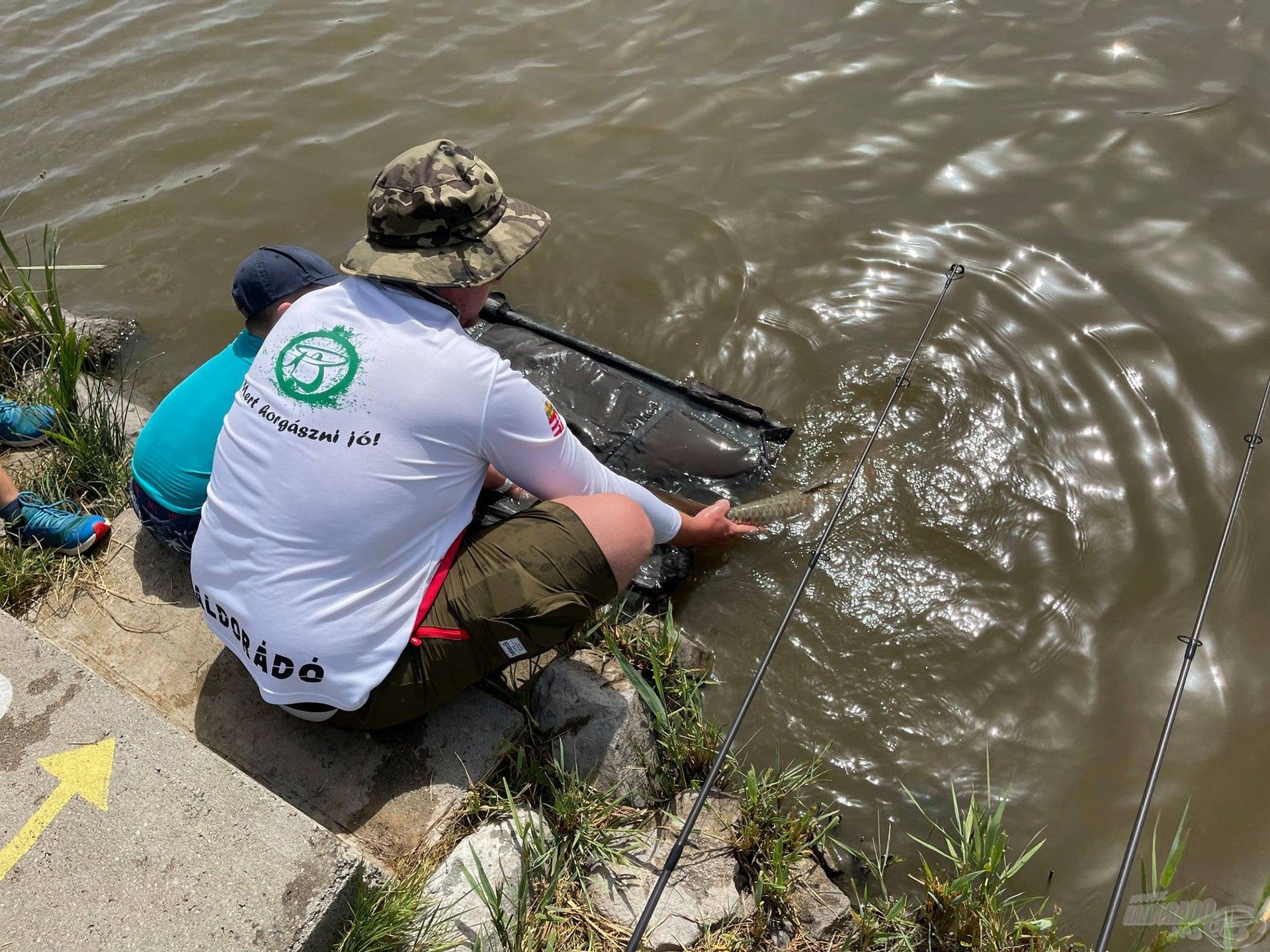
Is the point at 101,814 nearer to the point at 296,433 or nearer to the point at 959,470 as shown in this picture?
the point at 296,433

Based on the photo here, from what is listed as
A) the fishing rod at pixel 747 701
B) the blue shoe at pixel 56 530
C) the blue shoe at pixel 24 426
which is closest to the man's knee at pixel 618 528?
the fishing rod at pixel 747 701

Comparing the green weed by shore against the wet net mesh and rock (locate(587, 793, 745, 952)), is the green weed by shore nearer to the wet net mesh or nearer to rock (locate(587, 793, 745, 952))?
rock (locate(587, 793, 745, 952))

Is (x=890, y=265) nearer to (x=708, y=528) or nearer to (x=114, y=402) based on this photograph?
(x=708, y=528)

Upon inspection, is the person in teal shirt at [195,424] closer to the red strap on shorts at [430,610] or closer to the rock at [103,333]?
the red strap on shorts at [430,610]

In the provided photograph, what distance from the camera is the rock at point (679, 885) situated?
2.31 metres

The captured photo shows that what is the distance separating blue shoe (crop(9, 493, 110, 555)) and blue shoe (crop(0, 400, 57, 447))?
68 cm

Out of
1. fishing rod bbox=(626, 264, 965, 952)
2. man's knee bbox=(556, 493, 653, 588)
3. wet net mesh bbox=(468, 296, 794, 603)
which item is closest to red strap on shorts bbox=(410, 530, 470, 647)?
man's knee bbox=(556, 493, 653, 588)

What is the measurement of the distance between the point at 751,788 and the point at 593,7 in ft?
18.8

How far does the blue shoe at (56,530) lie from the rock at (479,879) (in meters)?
1.90

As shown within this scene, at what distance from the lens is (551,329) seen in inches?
154

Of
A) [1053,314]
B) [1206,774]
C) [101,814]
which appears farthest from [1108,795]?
[101,814]

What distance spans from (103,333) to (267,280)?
7.44ft

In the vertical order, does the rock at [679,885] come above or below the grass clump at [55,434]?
below

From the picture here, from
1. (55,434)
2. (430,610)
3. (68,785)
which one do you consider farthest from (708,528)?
(55,434)
